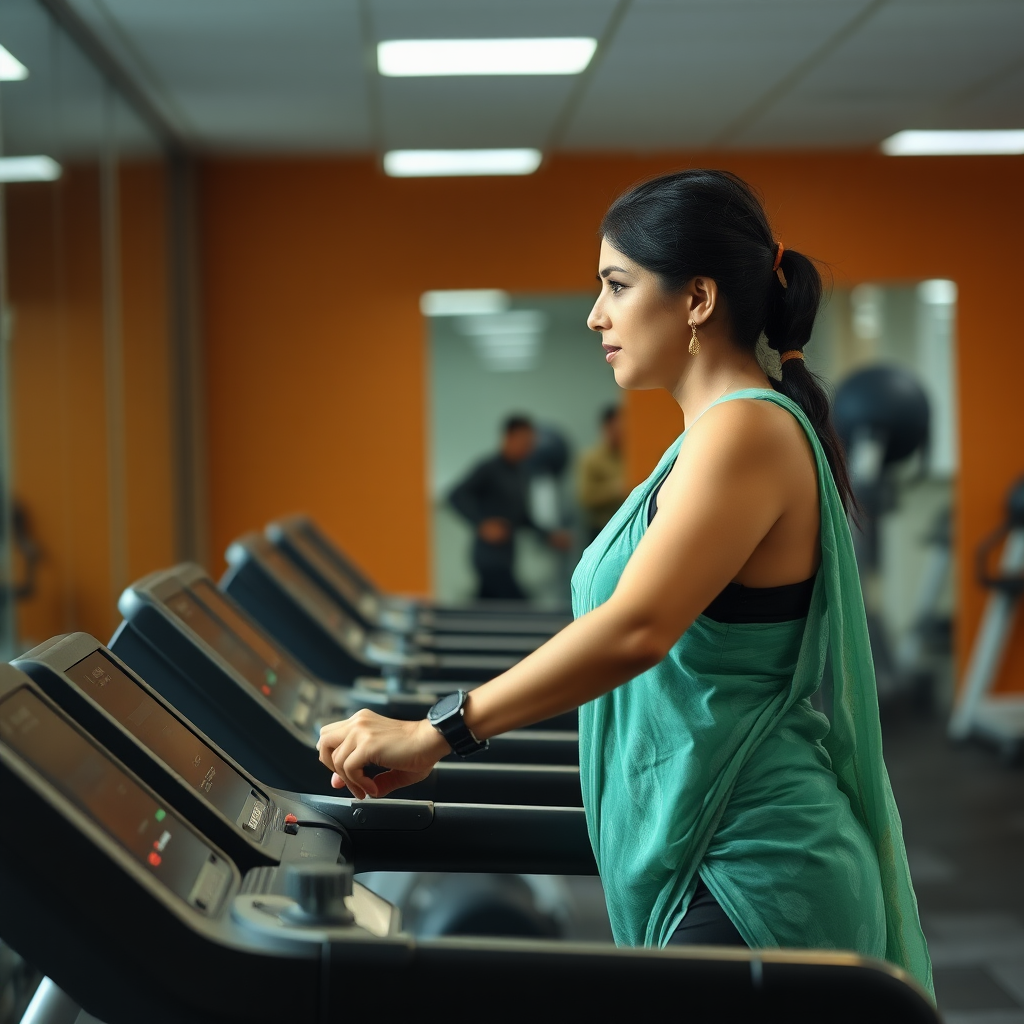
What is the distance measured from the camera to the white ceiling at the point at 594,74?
13.2 feet

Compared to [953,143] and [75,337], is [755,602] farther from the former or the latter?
[953,143]

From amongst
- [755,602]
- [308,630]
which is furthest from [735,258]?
[308,630]

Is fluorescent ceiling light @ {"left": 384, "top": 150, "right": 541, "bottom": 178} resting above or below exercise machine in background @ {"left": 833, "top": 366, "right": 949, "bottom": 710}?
above

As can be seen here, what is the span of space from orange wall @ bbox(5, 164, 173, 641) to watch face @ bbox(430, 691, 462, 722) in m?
2.51

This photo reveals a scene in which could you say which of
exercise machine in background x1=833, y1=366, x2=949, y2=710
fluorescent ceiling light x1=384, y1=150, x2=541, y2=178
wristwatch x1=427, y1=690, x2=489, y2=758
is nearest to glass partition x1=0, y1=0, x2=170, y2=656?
fluorescent ceiling light x1=384, y1=150, x2=541, y2=178

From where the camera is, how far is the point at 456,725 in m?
1.14

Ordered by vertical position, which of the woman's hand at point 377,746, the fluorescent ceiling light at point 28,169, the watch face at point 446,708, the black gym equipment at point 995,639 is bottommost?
the black gym equipment at point 995,639

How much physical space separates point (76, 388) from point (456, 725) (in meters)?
3.26

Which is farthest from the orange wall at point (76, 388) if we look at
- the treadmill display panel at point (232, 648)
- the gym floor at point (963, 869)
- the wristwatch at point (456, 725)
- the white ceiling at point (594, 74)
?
the wristwatch at point (456, 725)

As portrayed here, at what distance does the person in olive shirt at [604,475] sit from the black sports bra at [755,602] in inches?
201

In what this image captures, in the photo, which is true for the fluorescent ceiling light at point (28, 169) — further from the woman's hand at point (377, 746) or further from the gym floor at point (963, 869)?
the woman's hand at point (377, 746)

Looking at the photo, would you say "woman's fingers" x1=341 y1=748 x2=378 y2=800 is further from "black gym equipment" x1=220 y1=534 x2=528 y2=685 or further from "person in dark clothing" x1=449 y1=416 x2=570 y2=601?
"person in dark clothing" x1=449 y1=416 x2=570 y2=601

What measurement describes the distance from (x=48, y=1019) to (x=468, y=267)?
5.21m

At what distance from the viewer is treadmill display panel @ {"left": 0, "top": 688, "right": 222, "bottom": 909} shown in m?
1.00
